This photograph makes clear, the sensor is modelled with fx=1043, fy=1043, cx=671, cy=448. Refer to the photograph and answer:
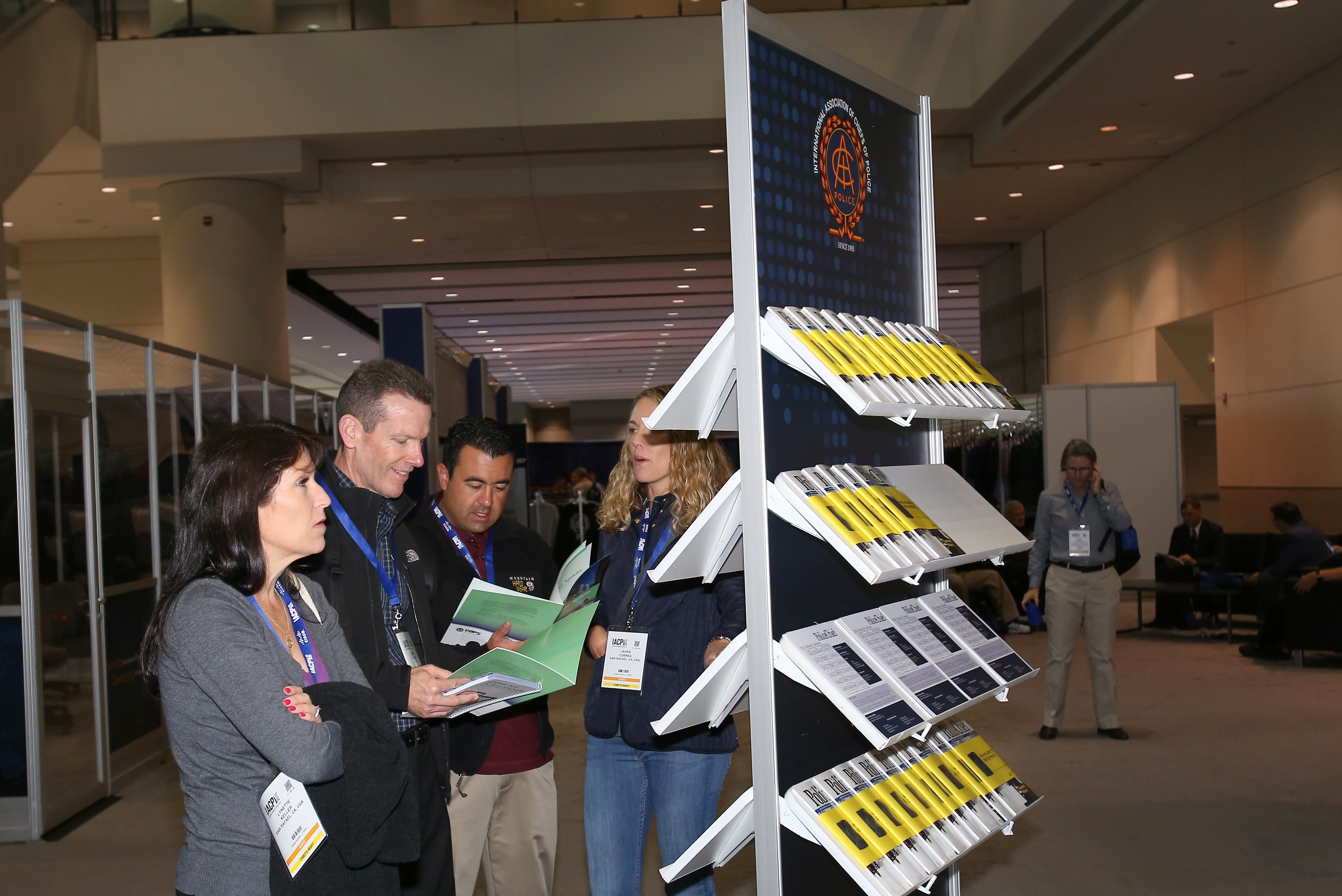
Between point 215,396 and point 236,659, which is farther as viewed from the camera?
point 215,396

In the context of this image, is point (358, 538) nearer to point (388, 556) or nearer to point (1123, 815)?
point (388, 556)

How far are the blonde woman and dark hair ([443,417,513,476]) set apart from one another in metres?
0.54

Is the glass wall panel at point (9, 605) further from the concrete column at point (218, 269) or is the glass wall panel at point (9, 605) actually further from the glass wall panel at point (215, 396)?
the concrete column at point (218, 269)

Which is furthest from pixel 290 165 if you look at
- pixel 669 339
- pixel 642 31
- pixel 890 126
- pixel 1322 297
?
pixel 669 339

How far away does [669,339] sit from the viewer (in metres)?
22.8

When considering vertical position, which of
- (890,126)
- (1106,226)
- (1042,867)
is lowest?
(1042,867)

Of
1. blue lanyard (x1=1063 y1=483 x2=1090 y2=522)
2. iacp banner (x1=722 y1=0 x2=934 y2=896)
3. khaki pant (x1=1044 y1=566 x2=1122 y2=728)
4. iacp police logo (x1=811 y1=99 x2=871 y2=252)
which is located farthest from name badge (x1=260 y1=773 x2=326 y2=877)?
blue lanyard (x1=1063 y1=483 x2=1090 y2=522)

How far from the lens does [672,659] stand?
2.41 metres

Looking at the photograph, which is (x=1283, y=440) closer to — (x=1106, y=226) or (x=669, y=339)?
(x=1106, y=226)

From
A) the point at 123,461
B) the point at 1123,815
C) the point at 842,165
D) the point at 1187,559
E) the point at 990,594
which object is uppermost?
the point at 842,165

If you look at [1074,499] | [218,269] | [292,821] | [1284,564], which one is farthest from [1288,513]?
[218,269]

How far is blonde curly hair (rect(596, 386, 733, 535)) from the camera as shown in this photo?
2.49 metres

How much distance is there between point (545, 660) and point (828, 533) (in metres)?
0.67

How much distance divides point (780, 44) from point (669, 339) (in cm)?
2079
